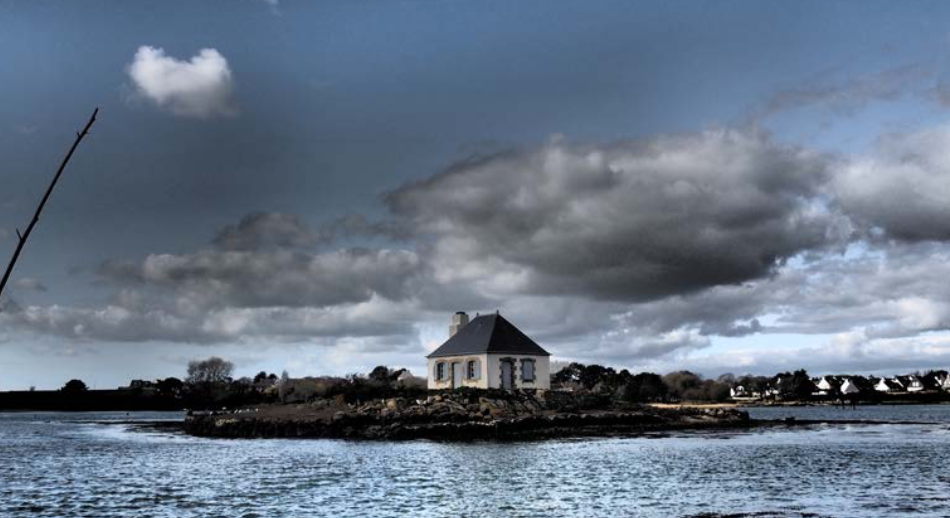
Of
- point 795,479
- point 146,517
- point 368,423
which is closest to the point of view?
point 146,517

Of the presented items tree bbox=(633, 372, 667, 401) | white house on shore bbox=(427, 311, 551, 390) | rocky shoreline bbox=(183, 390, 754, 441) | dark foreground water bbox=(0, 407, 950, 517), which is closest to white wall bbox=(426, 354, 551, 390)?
white house on shore bbox=(427, 311, 551, 390)

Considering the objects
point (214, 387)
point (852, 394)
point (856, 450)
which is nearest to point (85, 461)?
point (856, 450)

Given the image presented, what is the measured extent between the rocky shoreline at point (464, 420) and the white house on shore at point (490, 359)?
2.31 meters

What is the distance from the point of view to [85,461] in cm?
4869

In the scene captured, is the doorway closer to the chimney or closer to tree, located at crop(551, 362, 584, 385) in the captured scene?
the chimney

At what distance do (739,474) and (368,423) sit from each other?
121ft

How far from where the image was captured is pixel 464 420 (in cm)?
6369

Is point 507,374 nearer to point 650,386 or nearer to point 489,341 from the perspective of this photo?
point 489,341

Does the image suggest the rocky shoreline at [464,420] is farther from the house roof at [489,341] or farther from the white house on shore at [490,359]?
the house roof at [489,341]

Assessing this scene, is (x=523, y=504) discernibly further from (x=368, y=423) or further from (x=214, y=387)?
(x=214, y=387)

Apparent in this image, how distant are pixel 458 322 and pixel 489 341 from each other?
28.1 ft

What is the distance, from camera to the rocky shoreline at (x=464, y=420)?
205 ft

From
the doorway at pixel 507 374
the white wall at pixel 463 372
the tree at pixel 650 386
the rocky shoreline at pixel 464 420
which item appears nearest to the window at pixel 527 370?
the doorway at pixel 507 374

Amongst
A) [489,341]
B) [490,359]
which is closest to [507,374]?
[490,359]
